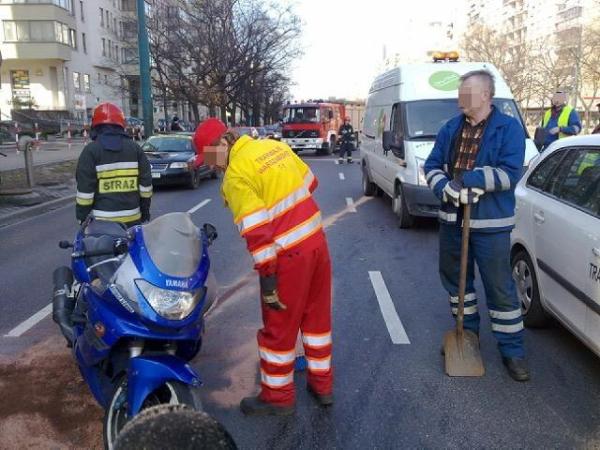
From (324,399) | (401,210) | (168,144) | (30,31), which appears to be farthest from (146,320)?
(30,31)

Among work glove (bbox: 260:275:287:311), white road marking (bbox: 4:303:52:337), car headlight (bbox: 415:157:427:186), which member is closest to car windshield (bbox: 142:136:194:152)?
car headlight (bbox: 415:157:427:186)

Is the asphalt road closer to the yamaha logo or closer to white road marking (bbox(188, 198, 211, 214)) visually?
the yamaha logo

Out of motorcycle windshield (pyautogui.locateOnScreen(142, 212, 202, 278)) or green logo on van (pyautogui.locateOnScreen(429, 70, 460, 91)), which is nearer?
motorcycle windshield (pyautogui.locateOnScreen(142, 212, 202, 278))

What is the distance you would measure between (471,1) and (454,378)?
119698 millimetres

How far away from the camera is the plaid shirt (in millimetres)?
3928

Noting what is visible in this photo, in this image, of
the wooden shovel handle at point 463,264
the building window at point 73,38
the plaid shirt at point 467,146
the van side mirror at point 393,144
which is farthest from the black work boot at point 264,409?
the building window at point 73,38

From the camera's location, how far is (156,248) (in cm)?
277

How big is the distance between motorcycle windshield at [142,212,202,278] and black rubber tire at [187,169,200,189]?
1227 cm

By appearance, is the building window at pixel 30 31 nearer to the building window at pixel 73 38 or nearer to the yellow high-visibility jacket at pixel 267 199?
the building window at pixel 73 38

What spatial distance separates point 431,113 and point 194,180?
25.9ft

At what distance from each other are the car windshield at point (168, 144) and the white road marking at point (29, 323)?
35.0 ft

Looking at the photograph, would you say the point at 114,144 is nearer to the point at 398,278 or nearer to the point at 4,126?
the point at 398,278

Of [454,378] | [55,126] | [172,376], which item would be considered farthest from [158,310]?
[55,126]

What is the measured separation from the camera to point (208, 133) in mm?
3227
